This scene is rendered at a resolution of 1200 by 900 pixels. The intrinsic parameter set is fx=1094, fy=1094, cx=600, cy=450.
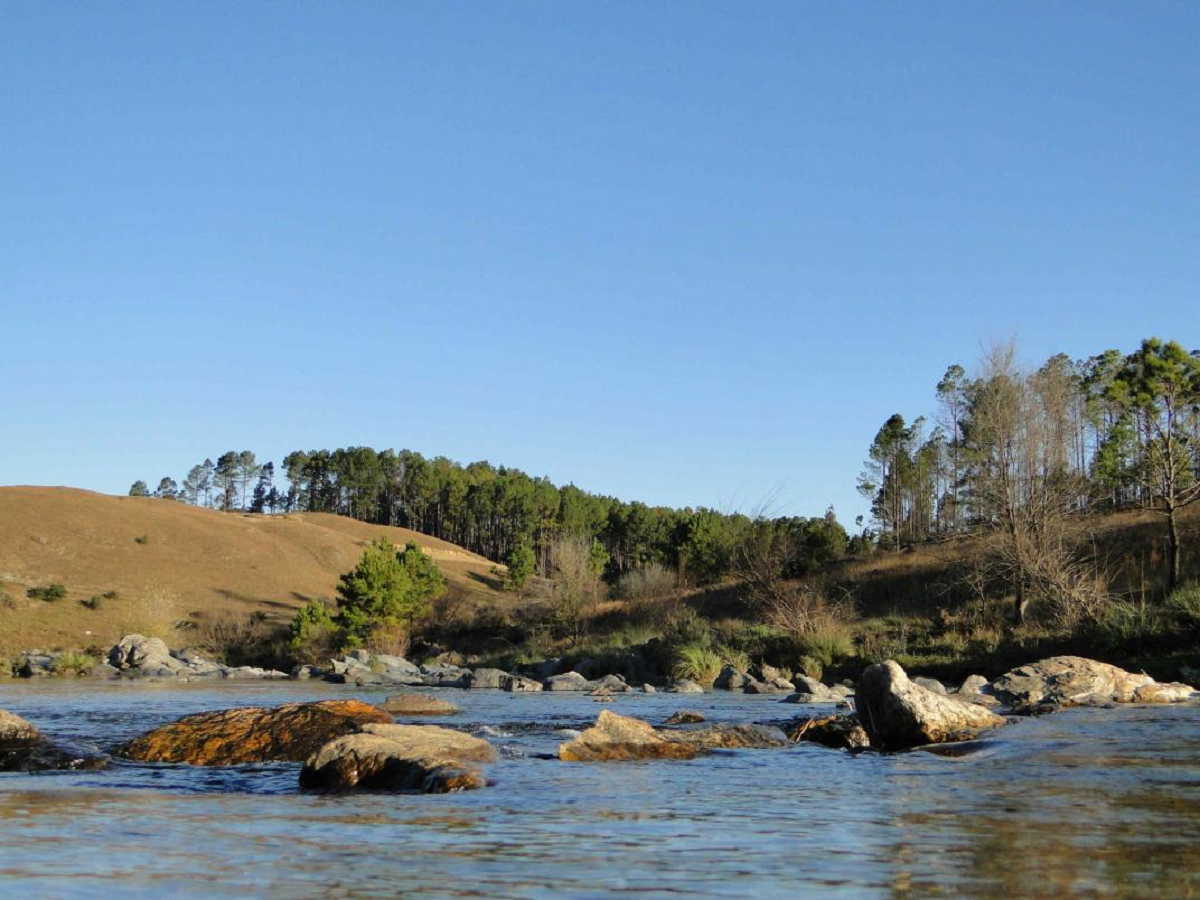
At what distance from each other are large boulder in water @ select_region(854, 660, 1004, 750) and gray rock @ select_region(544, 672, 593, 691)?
62.5 feet

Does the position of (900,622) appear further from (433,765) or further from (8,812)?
(8,812)

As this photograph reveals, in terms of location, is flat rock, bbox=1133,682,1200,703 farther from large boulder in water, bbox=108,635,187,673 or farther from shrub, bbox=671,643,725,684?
→ large boulder in water, bbox=108,635,187,673

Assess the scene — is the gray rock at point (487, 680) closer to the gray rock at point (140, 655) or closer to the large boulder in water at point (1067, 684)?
the large boulder in water at point (1067, 684)

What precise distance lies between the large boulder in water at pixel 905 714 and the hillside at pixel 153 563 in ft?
195

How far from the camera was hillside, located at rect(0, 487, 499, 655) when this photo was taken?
72375 millimetres

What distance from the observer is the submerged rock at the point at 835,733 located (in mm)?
14758

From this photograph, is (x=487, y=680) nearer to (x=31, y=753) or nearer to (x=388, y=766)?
(x=31, y=753)

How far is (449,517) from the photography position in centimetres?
15075

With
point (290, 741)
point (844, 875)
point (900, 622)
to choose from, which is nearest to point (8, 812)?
point (290, 741)

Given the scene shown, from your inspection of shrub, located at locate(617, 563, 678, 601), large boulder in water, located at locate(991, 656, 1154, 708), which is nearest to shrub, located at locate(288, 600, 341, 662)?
shrub, located at locate(617, 563, 678, 601)

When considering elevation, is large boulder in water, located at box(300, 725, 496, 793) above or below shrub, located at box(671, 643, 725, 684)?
below

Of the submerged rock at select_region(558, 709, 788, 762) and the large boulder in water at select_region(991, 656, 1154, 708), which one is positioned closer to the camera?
the submerged rock at select_region(558, 709, 788, 762)

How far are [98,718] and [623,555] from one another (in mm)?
108421

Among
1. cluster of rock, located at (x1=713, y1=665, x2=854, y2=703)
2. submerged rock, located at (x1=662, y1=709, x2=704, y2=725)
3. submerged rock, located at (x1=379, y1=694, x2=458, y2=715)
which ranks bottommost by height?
submerged rock, located at (x1=379, y1=694, x2=458, y2=715)
